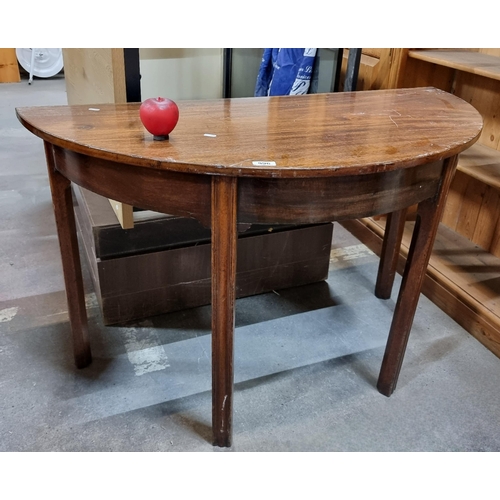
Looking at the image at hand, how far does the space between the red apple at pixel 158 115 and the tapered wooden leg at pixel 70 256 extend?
0.32 metres

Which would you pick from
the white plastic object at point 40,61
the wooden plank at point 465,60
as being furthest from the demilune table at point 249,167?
the white plastic object at point 40,61

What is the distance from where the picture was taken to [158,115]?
104 centimetres

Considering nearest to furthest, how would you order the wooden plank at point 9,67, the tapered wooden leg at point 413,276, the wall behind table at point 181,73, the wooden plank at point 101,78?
the tapered wooden leg at point 413,276
the wooden plank at point 101,78
the wall behind table at point 181,73
the wooden plank at point 9,67

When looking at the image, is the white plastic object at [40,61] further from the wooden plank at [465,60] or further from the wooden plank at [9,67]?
the wooden plank at [465,60]

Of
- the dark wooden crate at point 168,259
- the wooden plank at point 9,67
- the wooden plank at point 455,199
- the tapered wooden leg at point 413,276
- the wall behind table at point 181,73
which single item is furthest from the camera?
the wooden plank at point 9,67

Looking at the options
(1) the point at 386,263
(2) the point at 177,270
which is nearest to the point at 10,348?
(2) the point at 177,270

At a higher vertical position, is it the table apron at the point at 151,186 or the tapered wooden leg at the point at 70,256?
the table apron at the point at 151,186

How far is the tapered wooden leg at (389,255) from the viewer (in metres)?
1.87

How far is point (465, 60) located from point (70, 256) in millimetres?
1575

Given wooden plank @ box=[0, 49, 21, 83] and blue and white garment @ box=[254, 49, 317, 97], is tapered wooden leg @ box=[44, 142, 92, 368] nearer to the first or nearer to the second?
blue and white garment @ box=[254, 49, 317, 97]

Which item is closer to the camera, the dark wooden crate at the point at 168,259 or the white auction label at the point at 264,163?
the white auction label at the point at 264,163

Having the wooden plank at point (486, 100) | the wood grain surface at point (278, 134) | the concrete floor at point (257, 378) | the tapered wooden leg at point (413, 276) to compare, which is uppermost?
the wood grain surface at point (278, 134)

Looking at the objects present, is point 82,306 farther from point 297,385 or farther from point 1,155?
point 1,155

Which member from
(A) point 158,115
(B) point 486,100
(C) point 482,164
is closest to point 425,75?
(B) point 486,100
